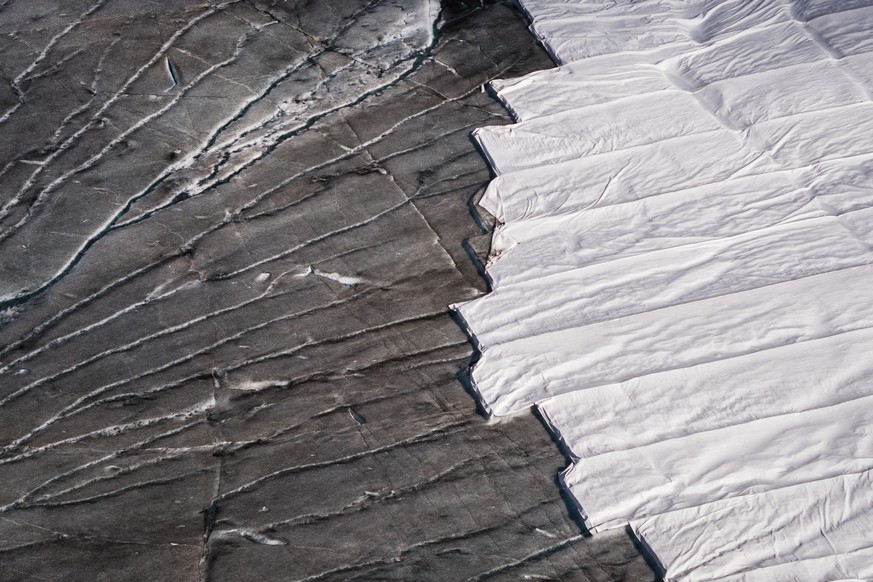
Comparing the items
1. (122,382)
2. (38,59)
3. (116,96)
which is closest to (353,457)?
(122,382)

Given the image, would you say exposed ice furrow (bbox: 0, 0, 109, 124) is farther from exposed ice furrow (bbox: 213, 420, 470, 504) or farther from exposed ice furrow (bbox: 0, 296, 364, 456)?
exposed ice furrow (bbox: 213, 420, 470, 504)

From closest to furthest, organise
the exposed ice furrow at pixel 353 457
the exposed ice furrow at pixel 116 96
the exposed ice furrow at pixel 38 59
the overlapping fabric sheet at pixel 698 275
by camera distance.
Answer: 1. the overlapping fabric sheet at pixel 698 275
2. the exposed ice furrow at pixel 353 457
3. the exposed ice furrow at pixel 116 96
4. the exposed ice furrow at pixel 38 59

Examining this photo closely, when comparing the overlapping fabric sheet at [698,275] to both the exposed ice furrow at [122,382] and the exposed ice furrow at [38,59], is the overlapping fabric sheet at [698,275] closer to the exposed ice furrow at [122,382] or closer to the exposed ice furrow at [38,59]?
the exposed ice furrow at [122,382]

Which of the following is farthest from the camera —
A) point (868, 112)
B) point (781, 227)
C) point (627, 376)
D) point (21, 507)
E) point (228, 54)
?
point (228, 54)

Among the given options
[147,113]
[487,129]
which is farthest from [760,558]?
[147,113]

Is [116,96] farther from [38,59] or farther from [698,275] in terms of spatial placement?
[698,275]

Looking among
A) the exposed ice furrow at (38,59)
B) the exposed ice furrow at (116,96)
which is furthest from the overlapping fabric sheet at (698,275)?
the exposed ice furrow at (38,59)

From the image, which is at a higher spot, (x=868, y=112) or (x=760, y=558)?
(x=868, y=112)

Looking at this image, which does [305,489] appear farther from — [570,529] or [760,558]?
[760,558]
